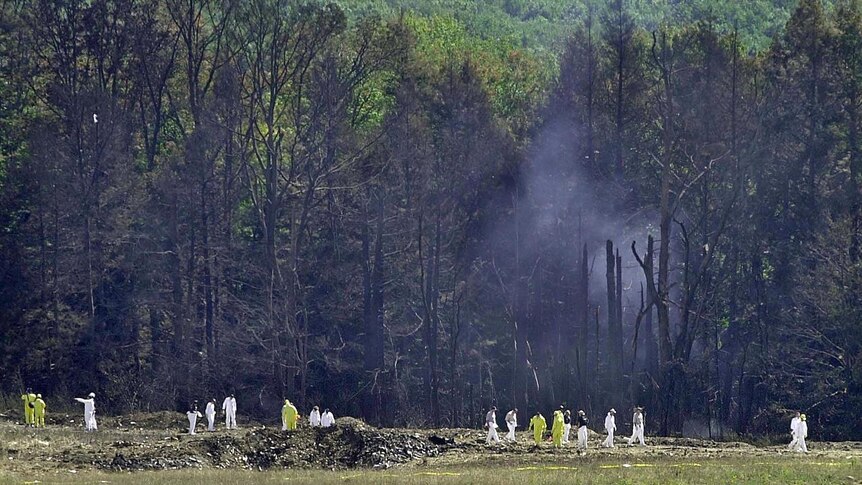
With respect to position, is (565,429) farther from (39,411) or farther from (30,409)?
(30,409)

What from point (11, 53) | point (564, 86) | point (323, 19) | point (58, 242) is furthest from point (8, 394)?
point (564, 86)

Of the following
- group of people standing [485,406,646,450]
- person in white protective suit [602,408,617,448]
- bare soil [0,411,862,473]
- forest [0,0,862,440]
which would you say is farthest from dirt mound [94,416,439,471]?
forest [0,0,862,440]

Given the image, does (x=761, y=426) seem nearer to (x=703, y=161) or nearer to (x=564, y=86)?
(x=703, y=161)

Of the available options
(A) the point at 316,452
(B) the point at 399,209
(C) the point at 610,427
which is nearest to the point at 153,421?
(A) the point at 316,452

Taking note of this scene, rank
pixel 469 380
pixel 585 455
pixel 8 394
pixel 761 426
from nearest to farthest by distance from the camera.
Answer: pixel 585 455 → pixel 761 426 → pixel 8 394 → pixel 469 380

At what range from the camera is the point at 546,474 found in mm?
36000

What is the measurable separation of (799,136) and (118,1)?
32.2 meters

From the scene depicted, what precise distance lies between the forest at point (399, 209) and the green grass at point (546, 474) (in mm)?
22989

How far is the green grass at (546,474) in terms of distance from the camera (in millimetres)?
34969

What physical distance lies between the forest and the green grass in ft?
75.4

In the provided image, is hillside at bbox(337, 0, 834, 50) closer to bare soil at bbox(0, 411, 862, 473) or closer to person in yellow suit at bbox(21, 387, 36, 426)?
person in yellow suit at bbox(21, 387, 36, 426)

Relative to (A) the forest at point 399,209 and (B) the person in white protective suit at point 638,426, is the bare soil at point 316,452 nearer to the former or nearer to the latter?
(B) the person in white protective suit at point 638,426

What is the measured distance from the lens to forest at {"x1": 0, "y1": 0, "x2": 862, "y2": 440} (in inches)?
2522

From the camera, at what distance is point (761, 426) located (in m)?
60.0
